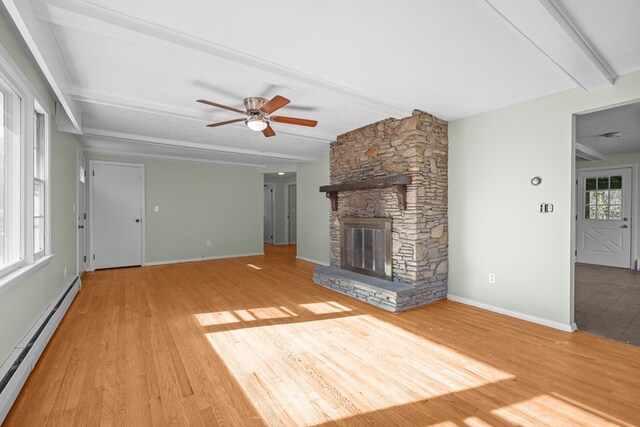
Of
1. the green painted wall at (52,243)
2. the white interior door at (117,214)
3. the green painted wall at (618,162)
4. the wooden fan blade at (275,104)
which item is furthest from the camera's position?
the green painted wall at (618,162)

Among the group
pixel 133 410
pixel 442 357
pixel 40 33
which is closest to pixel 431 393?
pixel 442 357

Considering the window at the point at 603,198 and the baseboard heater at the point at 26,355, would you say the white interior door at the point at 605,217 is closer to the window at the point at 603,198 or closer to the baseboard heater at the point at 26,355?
the window at the point at 603,198

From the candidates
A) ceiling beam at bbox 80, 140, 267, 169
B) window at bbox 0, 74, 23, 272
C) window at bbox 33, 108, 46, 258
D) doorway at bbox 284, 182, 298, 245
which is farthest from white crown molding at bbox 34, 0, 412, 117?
doorway at bbox 284, 182, 298, 245

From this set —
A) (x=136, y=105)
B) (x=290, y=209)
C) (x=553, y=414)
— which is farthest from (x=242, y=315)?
(x=290, y=209)

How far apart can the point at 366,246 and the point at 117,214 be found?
4885 mm

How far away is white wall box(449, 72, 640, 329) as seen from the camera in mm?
2936

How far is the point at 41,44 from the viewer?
1937mm

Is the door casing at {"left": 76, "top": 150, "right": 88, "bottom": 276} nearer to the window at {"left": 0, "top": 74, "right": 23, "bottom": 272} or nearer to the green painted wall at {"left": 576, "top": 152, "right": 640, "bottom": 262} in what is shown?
the window at {"left": 0, "top": 74, "right": 23, "bottom": 272}

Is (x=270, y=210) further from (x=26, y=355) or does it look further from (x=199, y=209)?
(x=26, y=355)

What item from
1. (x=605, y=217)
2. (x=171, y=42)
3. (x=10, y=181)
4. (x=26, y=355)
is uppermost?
(x=171, y=42)

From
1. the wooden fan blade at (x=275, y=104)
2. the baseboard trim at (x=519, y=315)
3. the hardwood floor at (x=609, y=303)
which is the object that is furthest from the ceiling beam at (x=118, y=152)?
the hardwood floor at (x=609, y=303)

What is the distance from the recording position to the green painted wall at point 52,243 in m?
1.97

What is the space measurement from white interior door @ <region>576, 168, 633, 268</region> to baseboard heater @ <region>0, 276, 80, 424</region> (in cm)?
894

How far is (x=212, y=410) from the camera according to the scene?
68.5 inches
